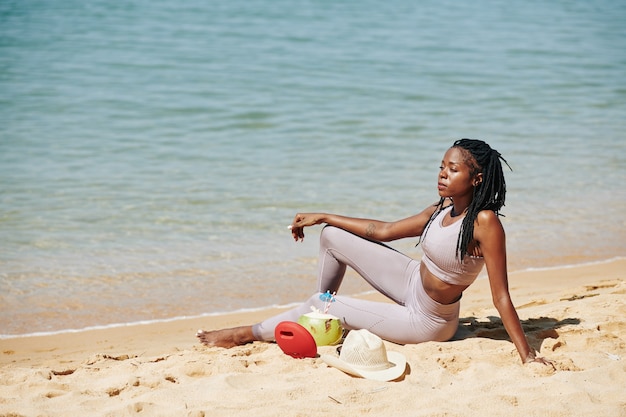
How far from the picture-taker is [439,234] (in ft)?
14.5

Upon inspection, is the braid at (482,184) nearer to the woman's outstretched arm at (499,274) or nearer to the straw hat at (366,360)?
the woman's outstretched arm at (499,274)

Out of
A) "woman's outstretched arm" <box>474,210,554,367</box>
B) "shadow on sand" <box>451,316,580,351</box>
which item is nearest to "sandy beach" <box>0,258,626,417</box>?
"shadow on sand" <box>451,316,580,351</box>

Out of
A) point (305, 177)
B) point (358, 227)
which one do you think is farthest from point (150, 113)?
point (358, 227)

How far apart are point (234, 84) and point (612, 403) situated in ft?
37.8

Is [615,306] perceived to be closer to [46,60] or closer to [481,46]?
[46,60]

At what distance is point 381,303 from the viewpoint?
15.6 ft

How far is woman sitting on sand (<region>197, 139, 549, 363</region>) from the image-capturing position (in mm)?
4258

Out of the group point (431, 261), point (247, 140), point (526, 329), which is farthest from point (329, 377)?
point (247, 140)

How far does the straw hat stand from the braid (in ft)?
2.14

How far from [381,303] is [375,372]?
663 millimetres

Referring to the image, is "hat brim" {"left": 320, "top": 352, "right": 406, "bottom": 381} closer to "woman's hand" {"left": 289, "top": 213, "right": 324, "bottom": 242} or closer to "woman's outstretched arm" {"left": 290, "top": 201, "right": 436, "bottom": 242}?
"woman's outstretched arm" {"left": 290, "top": 201, "right": 436, "bottom": 242}

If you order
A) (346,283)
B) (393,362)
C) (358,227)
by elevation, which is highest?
(358,227)

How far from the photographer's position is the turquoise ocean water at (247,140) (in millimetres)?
6906

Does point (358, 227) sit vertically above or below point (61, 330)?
above
